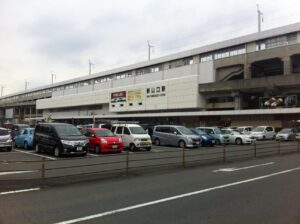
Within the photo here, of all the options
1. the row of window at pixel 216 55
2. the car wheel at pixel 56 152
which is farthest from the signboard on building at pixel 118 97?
the car wheel at pixel 56 152

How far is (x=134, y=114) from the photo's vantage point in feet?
259

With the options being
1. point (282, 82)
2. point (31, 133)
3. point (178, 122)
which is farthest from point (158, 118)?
point (31, 133)

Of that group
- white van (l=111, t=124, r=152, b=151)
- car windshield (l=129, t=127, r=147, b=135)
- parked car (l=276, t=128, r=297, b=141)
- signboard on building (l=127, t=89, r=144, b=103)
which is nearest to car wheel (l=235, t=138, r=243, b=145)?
parked car (l=276, t=128, r=297, b=141)

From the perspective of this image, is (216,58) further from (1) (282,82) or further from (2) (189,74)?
(1) (282,82)

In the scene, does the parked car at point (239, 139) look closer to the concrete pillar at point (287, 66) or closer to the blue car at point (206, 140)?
the blue car at point (206, 140)

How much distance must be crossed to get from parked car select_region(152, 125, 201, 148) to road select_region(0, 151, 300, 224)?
1529cm

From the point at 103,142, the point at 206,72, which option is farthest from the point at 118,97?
the point at 103,142

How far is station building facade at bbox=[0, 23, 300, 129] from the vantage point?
184 ft

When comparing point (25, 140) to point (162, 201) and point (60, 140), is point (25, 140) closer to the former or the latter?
point (60, 140)

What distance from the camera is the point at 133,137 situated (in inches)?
969

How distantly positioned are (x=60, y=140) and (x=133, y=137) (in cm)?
651

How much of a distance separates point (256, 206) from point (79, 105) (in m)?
95.9

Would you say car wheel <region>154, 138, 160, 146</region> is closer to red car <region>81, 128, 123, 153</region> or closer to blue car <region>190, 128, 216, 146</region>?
blue car <region>190, 128, 216, 146</region>

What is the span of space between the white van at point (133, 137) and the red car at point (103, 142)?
1843 millimetres
